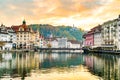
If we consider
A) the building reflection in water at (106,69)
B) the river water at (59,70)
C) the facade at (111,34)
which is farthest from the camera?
the facade at (111,34)

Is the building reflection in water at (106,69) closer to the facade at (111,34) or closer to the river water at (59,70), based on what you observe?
the river water at (59,70)

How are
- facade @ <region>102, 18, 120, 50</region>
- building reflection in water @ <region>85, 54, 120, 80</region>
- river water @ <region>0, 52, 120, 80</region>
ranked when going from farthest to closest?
facade @ <region>102, 18, 120, 50</region> → building reflection in water @ <region>85, 54, 120, 80</region> → river water @ <region>0, 52, 120, 80</region>

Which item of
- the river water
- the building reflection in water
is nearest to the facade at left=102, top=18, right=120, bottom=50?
the building reflection in water

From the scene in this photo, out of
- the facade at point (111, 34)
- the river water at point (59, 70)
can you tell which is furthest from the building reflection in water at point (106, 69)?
the facade at point (111, 34)

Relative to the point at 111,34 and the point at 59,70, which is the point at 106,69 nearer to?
the point at 59,70

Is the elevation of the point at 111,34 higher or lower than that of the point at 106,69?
higher

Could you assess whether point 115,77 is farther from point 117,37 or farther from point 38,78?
point 117,37

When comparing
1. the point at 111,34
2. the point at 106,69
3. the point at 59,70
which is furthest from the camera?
the point at 111,34

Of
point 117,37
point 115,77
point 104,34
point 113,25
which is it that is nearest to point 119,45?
point 117,37

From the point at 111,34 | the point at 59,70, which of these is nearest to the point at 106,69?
the point at 59,70

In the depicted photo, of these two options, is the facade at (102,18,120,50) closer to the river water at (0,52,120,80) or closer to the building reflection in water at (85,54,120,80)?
the building reflection in water at (85,54,120,80)

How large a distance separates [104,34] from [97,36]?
28.1 meters

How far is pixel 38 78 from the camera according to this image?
4734 centimetres

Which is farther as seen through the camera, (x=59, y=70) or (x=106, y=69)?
(x=59, y=70)
